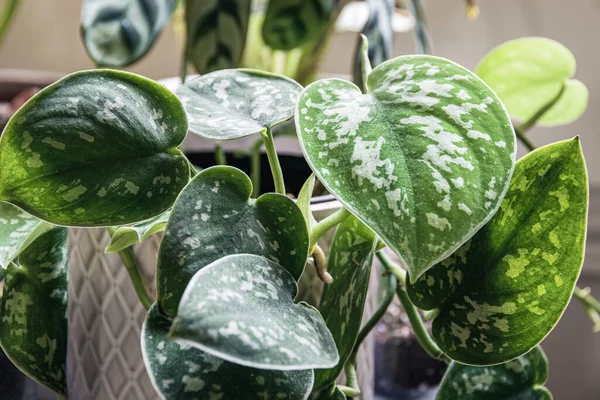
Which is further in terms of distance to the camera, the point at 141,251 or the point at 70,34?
the point at 70,34

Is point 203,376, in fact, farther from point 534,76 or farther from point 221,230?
point 534,76

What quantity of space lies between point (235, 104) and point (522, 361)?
0.22 meters

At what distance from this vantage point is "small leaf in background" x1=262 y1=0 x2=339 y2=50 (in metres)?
0.60

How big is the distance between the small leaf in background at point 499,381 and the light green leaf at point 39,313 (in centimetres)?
22

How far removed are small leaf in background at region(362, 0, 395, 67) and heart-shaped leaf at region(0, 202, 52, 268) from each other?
325 mm

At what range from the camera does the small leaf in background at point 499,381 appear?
33 centimetres

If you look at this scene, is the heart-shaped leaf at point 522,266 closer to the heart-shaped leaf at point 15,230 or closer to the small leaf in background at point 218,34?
the heart-shaped leaf at point 15,230

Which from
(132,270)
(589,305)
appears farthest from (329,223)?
(589,305)

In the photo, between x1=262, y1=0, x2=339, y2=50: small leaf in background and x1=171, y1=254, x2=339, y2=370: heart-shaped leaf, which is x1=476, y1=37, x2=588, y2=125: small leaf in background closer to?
x1=262, y1=0, x2=339, y2=50: small leaf in background

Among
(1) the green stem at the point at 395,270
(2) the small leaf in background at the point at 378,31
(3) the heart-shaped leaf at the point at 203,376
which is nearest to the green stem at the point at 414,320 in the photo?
(1) the green stem at the point at 395,270

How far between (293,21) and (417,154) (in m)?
0.42

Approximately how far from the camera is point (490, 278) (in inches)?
10.4

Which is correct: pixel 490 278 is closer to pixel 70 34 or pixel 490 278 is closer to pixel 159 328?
pixel 159 328

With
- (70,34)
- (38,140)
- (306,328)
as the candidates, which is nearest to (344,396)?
(306,328)
